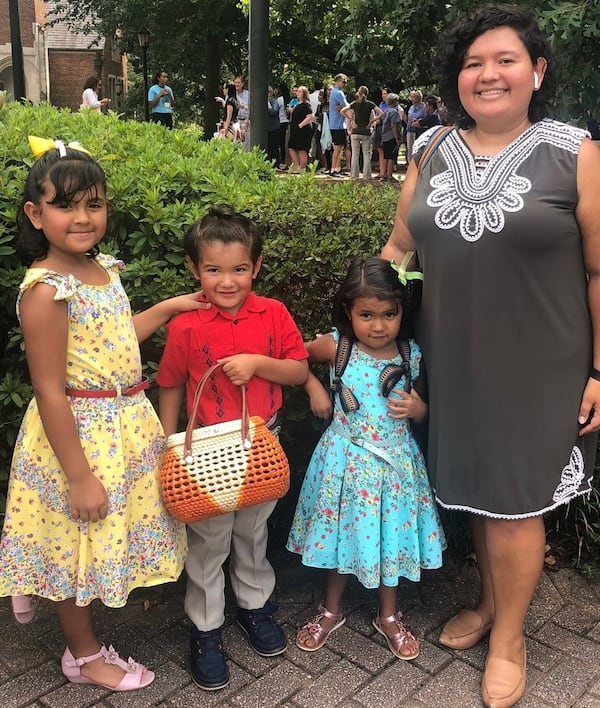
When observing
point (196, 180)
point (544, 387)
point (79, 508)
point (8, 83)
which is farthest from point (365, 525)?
point (8, 83)

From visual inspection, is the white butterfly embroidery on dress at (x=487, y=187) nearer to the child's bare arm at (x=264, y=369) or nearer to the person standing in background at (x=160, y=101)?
the child's bare arm at (x=264, y=369)

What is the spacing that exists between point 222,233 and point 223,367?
431mm

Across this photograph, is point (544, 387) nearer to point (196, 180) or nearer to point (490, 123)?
point (490, 123)

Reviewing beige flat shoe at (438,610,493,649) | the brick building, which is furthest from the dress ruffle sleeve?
the brick building

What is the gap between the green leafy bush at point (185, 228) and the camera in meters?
2.73

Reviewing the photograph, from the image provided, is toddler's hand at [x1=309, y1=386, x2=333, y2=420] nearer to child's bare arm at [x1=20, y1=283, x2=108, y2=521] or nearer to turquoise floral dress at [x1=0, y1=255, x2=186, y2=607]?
turquoise floral dress at [x1=0, y1=255, x2=186, y2=607]

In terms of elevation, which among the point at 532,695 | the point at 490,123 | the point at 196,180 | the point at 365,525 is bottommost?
the point at 532,695

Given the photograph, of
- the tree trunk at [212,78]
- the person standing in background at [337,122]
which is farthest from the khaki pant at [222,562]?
the tree trunk at [212,78]

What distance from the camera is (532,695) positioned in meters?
2.51

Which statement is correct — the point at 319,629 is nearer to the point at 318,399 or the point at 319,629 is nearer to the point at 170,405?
the point at 318,399

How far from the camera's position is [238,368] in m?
2.34

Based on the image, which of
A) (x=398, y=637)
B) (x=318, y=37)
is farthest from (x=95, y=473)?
(x=318, y=37)

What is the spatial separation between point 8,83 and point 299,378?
41.1 metres

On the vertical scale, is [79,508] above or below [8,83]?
below
